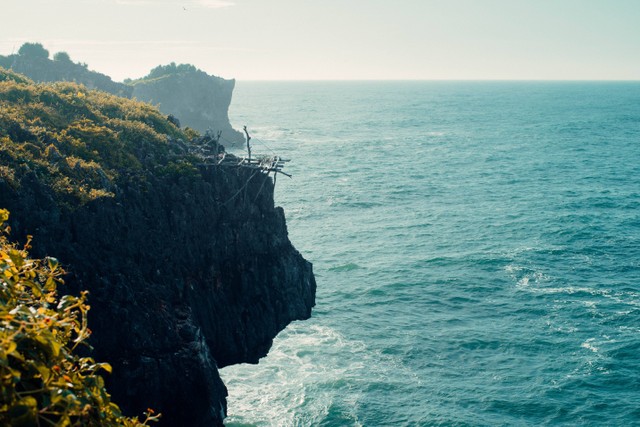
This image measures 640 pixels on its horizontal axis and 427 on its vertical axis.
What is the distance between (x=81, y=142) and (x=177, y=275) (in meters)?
11.5

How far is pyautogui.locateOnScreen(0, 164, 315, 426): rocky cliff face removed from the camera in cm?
2908

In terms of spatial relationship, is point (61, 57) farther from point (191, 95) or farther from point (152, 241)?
point (152, 241)

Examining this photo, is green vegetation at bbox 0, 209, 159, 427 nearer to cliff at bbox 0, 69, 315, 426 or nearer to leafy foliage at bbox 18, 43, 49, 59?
cliff at bbox 0, 69, 315, 426

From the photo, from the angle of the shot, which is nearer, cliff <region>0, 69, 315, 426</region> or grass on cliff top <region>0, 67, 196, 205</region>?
cliff <region>0, 69, 315, 426</region>

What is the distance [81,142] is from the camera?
3816cm

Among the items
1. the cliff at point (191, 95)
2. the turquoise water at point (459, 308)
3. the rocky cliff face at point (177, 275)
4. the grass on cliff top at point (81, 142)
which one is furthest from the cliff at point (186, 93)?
the rocky cliff face at point (177, 275)

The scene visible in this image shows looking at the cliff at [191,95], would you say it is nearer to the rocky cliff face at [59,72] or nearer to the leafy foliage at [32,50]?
the rocky cliff face at [59,72]

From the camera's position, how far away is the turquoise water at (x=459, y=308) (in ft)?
144

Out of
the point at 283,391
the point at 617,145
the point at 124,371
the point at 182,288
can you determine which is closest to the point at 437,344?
the point at 283,391

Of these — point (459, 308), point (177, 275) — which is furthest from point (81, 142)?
point (459, 308)

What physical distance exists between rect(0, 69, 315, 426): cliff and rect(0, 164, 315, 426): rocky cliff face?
7cm

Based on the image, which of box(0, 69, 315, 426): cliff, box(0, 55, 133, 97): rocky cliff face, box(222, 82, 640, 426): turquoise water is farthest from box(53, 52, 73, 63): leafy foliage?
box(0, 69, 315, 426): cliff

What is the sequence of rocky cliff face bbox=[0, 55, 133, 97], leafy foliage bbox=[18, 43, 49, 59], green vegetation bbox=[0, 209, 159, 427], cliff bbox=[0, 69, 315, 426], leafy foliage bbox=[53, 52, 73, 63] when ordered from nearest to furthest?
green vegetation bbox=[0, 209, 159, 427] → cliff bbox=[0, 69, 315, 426] → rocky cliff face bbox=[0, 55, 133, 97] → leafy foliage bbox=[18, 43, 49, 59] → leafy foliage bbox=[53, 52, 73, 63]

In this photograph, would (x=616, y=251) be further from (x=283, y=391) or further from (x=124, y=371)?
(x=124, y=371)
